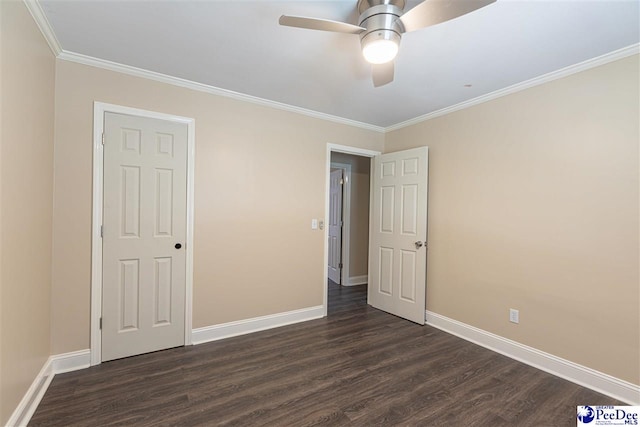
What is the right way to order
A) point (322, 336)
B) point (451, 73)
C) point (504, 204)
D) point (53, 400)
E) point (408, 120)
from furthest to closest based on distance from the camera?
1. point (408, 120)
2. point (322, 336)
3. point (504, 204)
4. point (451, 73)
5. point (53, 400)

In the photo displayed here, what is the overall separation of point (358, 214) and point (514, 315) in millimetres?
2882

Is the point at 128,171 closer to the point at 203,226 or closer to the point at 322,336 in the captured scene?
the point at 203,226

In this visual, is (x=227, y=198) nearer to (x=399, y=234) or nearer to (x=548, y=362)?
(x=399, y=234)

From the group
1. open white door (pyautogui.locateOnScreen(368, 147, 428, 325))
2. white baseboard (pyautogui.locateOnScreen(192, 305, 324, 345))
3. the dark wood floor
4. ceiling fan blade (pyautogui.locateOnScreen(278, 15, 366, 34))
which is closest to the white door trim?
open white door (pyautogui.locateOnScreen(368, 147, 428, 325))

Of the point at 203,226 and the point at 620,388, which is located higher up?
the point at 203,226

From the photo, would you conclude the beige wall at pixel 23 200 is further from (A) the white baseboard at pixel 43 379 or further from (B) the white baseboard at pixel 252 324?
(B) the white baseboard at pixel 252 324

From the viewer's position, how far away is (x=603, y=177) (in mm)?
2131

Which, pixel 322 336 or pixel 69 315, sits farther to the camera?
pixel 322 336

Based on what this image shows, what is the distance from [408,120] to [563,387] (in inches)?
119

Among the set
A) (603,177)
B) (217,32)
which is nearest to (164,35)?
(217,32)

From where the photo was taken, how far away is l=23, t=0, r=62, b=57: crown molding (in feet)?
5.51

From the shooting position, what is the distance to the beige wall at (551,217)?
205 centimetres

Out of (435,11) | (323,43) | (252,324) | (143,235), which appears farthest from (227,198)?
(435,11)

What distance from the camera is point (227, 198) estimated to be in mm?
2920
